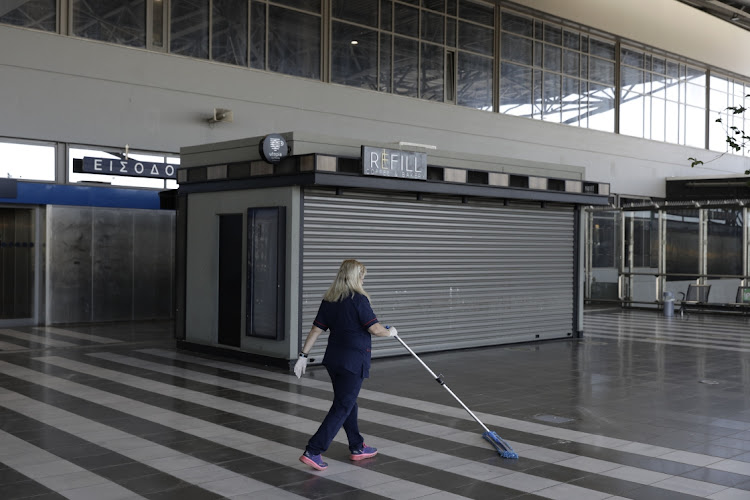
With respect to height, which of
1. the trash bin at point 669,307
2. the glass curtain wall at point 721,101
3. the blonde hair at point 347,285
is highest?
the glass curtain wall at point 721,101

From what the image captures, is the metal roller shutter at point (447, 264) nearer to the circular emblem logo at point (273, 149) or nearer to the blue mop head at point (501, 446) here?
the circular emblem logo at point (273, 149)

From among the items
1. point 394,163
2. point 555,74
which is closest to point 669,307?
point 555,74

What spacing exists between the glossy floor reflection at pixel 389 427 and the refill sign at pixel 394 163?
318 cm

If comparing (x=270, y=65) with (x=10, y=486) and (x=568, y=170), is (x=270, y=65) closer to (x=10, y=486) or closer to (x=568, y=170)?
(x=568, y=170)

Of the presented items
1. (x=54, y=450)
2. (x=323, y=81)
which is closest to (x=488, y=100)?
(x=323, y=81)

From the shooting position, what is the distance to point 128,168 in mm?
19906

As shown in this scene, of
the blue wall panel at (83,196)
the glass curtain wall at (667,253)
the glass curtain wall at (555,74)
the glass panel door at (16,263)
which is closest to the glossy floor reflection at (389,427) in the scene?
the glass panel door at (16,263)

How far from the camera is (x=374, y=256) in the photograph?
45.6 feet

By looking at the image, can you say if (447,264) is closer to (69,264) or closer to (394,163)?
(394,163)

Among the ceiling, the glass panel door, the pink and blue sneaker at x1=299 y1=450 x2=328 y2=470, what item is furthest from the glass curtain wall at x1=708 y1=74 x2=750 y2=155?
the pink and blue sneaker at x1=299 y1=450 x2=328 y2=470

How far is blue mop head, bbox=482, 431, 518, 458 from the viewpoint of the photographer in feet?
24.1

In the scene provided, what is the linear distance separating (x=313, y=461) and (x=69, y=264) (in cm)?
1477

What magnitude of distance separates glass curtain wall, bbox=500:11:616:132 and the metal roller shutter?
42.6ft

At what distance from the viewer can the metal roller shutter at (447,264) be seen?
1331 cm
